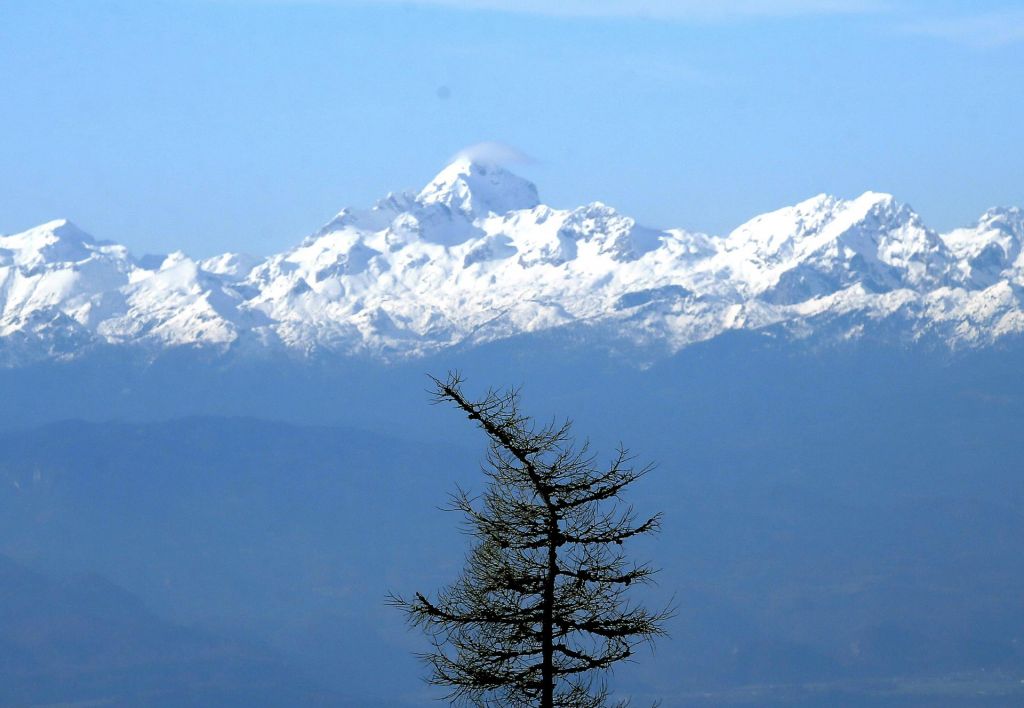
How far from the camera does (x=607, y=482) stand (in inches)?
790

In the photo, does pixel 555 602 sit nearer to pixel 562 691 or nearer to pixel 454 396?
pixel 562 691

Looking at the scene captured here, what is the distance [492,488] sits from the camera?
66.5 feet

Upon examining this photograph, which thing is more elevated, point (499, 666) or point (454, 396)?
point (454, 396)

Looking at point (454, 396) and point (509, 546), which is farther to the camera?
point (509, 546)

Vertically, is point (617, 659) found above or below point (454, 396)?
below

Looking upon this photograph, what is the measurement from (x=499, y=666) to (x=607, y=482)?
253 centimetres

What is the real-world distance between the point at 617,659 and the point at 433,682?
2.02 m

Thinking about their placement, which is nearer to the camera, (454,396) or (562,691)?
(454,396)

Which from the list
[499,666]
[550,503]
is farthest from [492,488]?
[499,666]

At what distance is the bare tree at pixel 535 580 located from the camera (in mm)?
20031

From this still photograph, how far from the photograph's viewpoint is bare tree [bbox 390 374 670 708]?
20.0m

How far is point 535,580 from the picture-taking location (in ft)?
67.7

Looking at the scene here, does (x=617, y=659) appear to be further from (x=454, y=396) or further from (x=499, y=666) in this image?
(x=454, y=396)

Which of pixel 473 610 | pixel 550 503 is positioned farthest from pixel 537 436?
pixel 473 610
